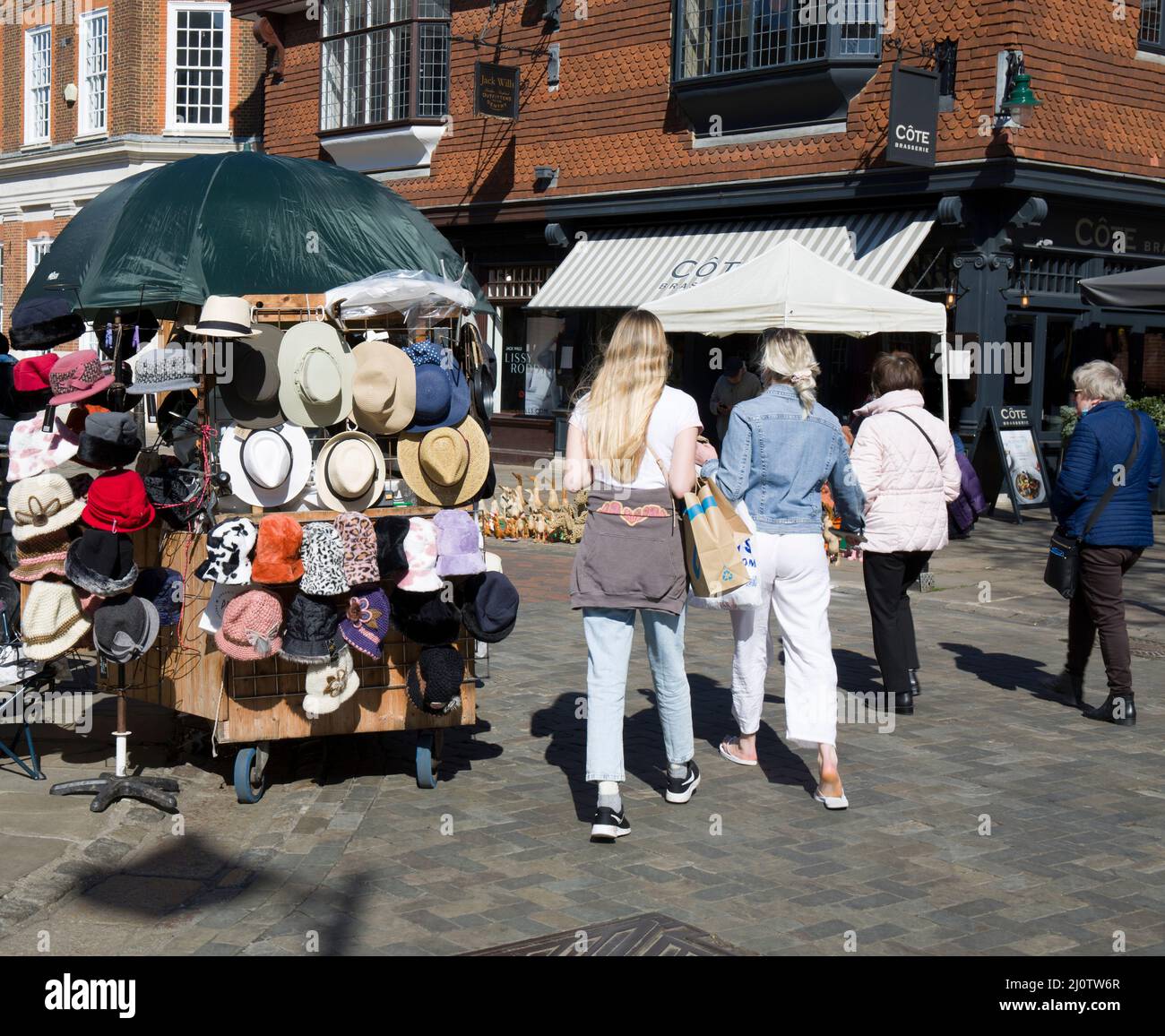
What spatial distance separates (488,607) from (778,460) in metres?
1.44

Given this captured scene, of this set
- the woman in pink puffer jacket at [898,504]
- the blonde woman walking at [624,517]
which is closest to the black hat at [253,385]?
the blonde woman walking at [624,517]

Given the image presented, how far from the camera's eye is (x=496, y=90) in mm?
22125

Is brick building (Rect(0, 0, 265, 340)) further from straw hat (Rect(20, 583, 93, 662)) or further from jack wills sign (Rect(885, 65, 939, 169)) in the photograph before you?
straw hat (Rect(20, 583, 93, 662))

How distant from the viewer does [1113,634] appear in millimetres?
8055

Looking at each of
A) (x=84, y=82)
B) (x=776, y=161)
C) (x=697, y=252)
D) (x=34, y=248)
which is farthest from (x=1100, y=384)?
(x=34, y=248)

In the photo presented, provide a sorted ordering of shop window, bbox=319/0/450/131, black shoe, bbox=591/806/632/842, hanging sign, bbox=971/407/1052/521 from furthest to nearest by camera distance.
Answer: shop window, bbox=319/0/450/131, hanging sign, bbox=971/407/1052/521, black shoe, bbox=591/806/632/842

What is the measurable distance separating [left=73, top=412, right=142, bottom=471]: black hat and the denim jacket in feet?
8.29

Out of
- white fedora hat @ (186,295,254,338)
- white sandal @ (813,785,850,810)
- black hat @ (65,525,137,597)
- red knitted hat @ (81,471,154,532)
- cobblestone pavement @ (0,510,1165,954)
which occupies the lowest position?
cobblestone pavement @ (0,510,1165,954)

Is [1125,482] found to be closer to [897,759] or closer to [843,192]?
[897,759]

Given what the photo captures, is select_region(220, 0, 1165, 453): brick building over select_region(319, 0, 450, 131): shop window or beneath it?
beneath

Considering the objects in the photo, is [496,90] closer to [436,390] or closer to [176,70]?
[176,70]

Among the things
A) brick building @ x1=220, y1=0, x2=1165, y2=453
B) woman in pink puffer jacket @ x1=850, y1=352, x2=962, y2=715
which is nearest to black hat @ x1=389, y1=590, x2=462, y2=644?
woman in pink puffer jacket @ x1=850, y1=352, x2=962, y2=715

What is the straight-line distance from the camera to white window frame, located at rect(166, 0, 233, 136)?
32.0 metres
